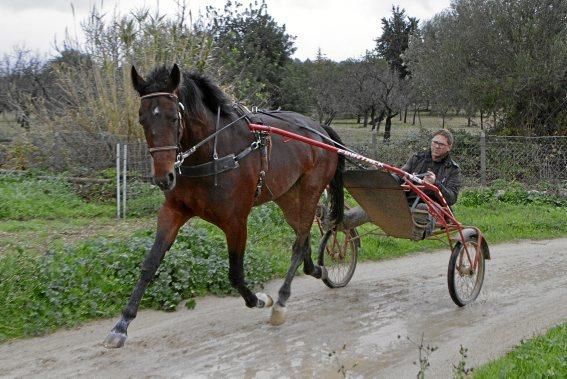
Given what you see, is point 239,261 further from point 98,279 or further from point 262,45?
point 262,45

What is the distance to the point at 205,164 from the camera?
4754mm

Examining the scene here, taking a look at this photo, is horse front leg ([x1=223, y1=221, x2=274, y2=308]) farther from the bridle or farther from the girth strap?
the bridle

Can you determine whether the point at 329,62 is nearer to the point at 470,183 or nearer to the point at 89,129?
the point at 470,183

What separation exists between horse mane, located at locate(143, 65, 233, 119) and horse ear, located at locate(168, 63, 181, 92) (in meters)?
0.02

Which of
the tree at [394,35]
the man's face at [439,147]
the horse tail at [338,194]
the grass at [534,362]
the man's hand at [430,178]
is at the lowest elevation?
the grass at [534,362]

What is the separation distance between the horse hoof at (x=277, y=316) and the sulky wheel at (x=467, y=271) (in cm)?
174

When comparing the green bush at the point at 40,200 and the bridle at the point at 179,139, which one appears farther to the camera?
the green bush at the point at 40,200

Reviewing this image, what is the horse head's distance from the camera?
13.7ft

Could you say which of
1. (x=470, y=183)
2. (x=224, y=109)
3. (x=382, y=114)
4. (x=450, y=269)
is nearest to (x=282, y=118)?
(x=224, y=109)

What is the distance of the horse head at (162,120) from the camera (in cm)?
418

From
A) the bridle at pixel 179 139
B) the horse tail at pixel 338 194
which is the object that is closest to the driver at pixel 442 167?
the horse tail at pixel 338 194

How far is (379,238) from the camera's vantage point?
30.4ft

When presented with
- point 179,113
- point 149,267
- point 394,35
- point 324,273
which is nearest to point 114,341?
point 149,267

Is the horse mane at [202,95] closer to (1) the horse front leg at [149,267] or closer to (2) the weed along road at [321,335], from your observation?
(1) the horse front leg at [149,267]
